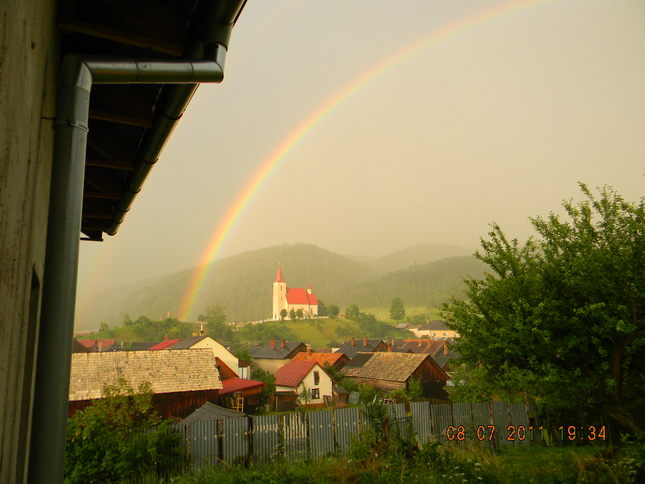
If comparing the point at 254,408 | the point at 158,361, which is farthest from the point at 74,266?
the point at 254,408

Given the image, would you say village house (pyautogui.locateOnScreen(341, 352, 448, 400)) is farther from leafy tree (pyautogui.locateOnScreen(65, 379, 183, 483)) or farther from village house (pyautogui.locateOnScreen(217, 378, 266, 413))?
leafy tree (pyautogui.locateOnScreen(65, 379, 183, 483))

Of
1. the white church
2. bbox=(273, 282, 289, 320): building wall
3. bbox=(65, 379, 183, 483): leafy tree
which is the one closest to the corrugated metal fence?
bbox=(65, 379, 183, 483): leafy tree

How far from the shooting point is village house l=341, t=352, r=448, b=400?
4022 centimetres

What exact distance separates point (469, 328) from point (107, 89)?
12593 millimetres

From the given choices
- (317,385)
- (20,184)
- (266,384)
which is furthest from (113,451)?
(317,385)

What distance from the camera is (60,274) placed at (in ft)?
8.59

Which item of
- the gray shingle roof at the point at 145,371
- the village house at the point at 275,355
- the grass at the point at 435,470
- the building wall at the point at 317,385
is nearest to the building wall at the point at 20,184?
the grass at the point at 435,470

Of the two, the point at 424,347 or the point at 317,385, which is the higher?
the point at 424,347

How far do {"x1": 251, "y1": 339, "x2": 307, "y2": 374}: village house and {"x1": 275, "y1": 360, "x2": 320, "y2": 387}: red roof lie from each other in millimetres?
16483

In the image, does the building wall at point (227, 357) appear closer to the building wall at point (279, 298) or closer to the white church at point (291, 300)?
the white church at point (291, 300)

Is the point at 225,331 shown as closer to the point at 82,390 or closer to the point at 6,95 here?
the point at 82,390

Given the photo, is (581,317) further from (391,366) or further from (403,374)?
(391,366)
